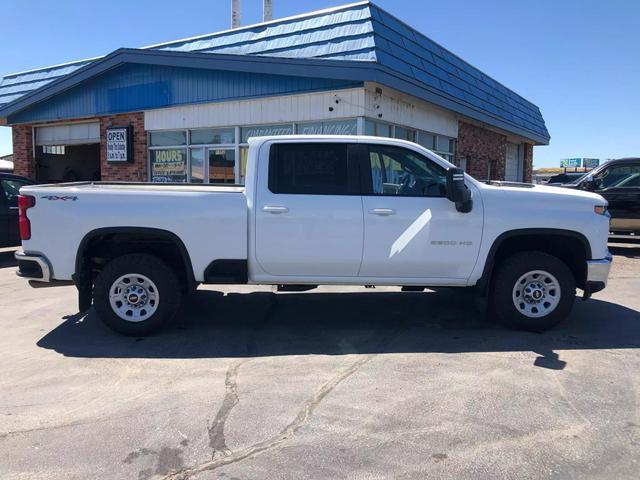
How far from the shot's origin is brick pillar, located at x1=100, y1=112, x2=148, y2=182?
14578 mm

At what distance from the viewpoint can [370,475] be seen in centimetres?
294

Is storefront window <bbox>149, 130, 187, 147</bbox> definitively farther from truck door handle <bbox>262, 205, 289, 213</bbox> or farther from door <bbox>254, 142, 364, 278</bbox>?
truck door handle <bbox>262, 205, 289, 213</bbox>

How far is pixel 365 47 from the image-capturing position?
34.3 feet

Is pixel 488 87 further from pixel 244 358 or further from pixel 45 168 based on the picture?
pixel 244 358

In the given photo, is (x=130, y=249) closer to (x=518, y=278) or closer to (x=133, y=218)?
(x=133, y=218)

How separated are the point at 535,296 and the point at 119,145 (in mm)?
12604

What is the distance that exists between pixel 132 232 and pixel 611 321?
535 centimetres

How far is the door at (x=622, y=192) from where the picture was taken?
11.3m

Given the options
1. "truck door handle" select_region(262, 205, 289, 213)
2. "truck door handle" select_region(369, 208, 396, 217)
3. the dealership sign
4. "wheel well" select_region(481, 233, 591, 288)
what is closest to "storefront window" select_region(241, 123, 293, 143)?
"truck door handle" select_region(262, 205, 289, 213)

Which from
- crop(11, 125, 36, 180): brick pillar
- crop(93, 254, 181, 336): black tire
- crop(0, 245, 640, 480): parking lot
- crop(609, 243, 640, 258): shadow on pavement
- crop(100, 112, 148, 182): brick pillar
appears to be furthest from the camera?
crop(11, 125, 36, 180): brick pillar

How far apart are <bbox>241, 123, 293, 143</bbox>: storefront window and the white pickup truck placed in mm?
6677

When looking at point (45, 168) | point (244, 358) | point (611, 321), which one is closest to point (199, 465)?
point (244, 358)

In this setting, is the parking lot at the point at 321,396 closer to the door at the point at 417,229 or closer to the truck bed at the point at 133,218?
the door at the point at 417,229

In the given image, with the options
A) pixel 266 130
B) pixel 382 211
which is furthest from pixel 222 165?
pixel 382 211
